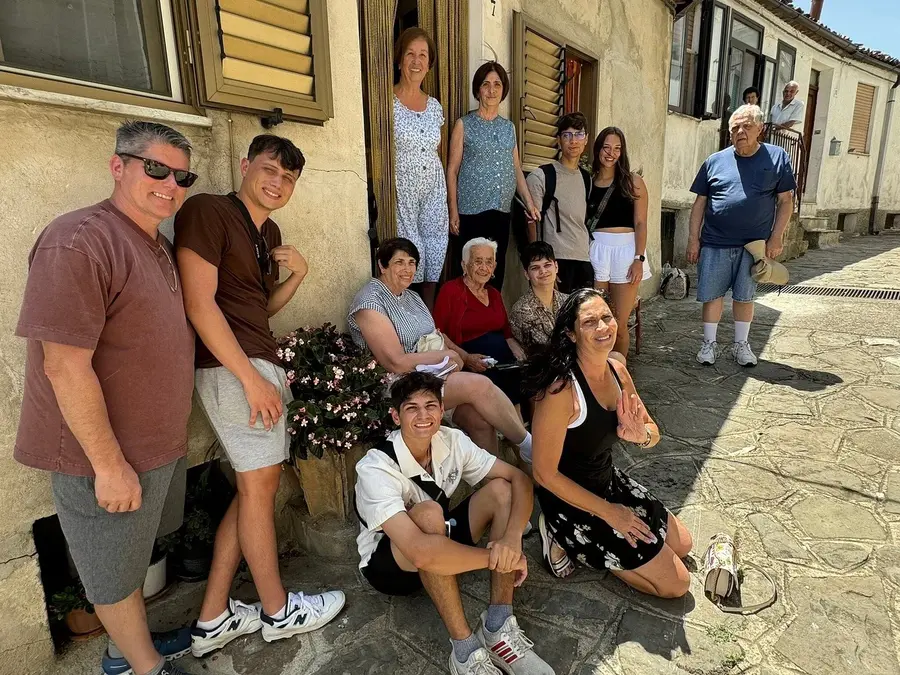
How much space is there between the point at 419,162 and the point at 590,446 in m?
2.07

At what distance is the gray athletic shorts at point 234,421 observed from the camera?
1.98 metres

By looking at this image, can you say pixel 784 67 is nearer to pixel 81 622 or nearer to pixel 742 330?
pixel 742 330

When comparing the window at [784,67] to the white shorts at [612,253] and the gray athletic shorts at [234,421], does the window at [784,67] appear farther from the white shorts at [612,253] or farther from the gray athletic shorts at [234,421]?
the gray athletic shorts at [234,421]

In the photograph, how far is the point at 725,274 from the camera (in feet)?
16.0

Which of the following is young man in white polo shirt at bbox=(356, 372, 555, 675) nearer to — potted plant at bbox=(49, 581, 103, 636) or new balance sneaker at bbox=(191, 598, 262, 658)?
new balance sneaker at bbox=(191, 598, 262, 658)

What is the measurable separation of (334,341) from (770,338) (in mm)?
5056

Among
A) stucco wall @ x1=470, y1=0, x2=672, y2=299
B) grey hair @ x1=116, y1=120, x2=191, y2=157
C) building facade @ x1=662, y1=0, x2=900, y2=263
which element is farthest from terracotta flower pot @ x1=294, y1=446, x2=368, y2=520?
building facade @ x1=662, y1=0, x2=900, y2=263

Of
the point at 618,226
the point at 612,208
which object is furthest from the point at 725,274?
the point at 612,208

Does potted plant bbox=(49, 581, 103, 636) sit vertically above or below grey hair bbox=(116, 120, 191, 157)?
below

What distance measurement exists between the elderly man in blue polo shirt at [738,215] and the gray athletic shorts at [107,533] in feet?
15.1

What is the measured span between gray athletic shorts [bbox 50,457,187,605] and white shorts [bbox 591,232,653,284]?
3.51 m

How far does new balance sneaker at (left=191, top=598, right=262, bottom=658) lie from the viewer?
2021 millimetres

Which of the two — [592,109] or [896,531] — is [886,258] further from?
[896,531]

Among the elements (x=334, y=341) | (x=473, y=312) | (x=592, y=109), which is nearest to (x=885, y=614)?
(x=473, y=312)
